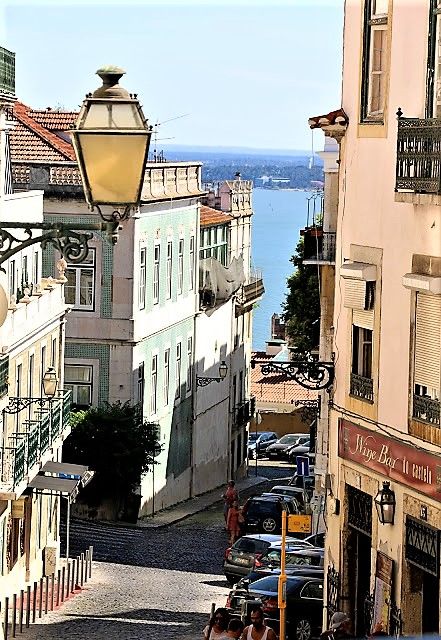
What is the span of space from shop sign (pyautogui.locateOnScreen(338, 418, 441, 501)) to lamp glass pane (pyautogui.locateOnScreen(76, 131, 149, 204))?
9504 millimetres

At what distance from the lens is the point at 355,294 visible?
20.2m

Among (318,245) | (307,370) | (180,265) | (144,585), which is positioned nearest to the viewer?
(307,370)

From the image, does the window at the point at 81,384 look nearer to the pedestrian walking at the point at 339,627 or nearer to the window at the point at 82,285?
the window at the point at 82,285

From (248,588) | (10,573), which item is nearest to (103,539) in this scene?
(10,573)

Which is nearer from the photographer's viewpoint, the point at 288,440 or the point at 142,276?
the point at 142,276

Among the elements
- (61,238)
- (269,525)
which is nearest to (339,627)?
(61,238)

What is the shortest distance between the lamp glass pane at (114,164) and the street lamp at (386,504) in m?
10.6

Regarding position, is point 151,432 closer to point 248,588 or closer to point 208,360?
point 208,360

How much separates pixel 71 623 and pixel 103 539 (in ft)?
37.4

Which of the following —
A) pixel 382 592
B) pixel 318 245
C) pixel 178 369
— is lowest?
pixel 178 369

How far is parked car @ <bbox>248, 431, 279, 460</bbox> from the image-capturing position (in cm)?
6931

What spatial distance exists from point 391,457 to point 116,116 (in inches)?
428

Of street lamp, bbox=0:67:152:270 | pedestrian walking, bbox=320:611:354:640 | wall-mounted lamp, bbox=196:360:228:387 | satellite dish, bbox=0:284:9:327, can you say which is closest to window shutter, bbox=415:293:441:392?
pedestrian walking, bbox=320:611:354:640

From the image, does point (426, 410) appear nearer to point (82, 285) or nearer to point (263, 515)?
point (263, 515)
